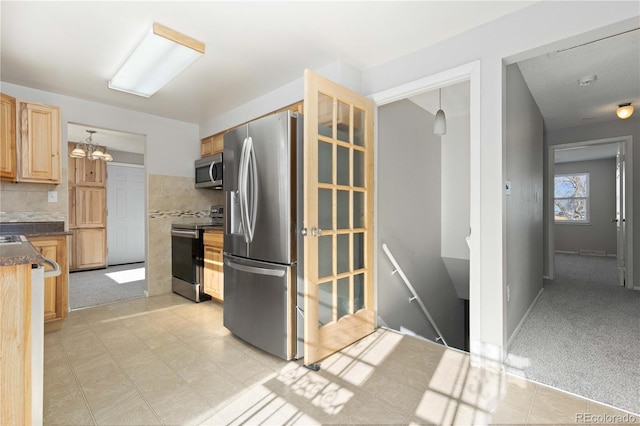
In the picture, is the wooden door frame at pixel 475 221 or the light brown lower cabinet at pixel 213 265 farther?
the light brown lower cabinet at pixel 213 265

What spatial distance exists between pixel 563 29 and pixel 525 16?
25cm

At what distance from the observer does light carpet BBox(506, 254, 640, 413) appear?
6.14 feet

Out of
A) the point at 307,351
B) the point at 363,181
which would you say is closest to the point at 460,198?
the point at 363,181

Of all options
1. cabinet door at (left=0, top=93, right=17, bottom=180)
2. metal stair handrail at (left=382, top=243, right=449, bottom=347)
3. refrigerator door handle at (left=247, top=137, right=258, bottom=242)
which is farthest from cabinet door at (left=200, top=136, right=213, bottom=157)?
metal stair handrail at (left=382, top=243, right=449, bottom=347)

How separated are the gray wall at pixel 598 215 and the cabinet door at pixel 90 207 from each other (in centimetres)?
1056

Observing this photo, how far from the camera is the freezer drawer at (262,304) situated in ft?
7.30

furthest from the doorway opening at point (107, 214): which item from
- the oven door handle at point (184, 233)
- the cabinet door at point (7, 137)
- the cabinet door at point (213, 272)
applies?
the cabinet door at point (7, 137)

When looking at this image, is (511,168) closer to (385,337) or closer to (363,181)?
(363,181)

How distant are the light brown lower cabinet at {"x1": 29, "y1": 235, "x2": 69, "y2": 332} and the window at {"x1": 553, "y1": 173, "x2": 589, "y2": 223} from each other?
9.96 metres

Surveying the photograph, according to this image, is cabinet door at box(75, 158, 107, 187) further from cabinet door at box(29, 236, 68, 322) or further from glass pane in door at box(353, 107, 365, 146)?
glass pane in door at box(353, 107, 365, 146)

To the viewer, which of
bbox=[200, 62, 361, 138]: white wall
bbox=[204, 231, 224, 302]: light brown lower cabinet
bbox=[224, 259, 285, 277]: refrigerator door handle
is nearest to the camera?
bbox=[224, 259, 285, 277]: refrigerator door handle

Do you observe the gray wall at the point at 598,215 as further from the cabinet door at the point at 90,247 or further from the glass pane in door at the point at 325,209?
the cabinet door at the point at 90,247

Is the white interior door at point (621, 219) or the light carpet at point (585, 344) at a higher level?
the white interior door at point (621, 219)

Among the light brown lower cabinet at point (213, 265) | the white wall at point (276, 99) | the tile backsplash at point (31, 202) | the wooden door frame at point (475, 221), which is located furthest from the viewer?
the light brown lower cabinet at point (213, 265)
